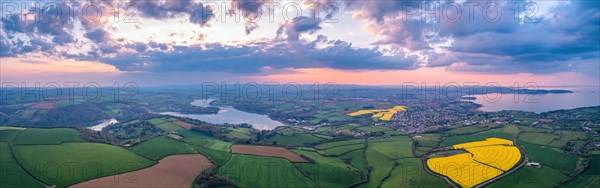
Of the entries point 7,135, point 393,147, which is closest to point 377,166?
point 393,147

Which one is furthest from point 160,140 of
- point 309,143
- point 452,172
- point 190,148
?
point 452,172

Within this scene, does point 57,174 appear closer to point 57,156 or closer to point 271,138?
point 57,156

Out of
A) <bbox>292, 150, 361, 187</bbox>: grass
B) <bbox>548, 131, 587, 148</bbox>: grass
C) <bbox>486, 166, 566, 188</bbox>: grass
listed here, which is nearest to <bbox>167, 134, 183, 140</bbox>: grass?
<bbox>292, 150, 361, 187</bbox>: grass

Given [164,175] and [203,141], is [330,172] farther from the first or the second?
[203,141]

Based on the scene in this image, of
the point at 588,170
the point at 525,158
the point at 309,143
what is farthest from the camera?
the point at 309,143

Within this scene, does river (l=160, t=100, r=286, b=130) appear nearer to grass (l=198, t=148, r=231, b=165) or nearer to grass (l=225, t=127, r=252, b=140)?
grass (l=225, t=127, r=252, b=140)

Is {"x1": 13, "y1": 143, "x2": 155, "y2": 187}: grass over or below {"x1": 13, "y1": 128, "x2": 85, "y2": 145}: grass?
below
